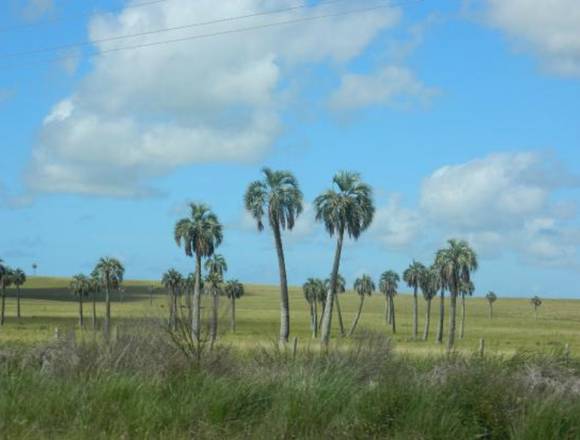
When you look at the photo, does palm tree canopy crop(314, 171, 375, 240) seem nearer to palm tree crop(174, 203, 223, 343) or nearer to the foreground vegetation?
palm tree crop(174, 203, 223, 343)

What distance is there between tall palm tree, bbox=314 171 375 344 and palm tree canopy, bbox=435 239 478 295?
69.8 ft

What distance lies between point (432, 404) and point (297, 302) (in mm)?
177360

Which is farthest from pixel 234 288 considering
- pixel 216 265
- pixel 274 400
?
pixel 274 400

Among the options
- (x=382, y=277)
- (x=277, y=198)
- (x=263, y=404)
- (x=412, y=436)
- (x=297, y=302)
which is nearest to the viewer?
(x=412, y=436)

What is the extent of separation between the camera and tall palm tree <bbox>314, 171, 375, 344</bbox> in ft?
200

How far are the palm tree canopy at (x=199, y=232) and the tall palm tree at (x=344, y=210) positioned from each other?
16559 millimetres

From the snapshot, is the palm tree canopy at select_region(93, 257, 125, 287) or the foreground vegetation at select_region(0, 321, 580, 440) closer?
the foreground vegetation at select_region(0, 321, 580, 440)

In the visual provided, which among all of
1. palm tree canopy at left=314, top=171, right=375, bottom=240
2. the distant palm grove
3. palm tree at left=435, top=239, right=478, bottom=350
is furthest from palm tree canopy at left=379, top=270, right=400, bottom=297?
palm tree canopy at left=314, top=171, right=375, bottom=240

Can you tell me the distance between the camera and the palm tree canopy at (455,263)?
268ft

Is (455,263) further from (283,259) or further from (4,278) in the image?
(4,278)

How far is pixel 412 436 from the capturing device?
10414 millimetres

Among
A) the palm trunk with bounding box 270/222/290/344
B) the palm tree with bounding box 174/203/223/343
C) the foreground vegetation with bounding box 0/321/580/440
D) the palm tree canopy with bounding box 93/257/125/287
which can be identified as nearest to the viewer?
the foreground vegetation with bounding box 0/321/580/440

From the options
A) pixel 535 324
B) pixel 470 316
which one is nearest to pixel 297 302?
pixel 470 316

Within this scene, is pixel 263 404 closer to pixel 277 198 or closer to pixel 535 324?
pixel 277 198
